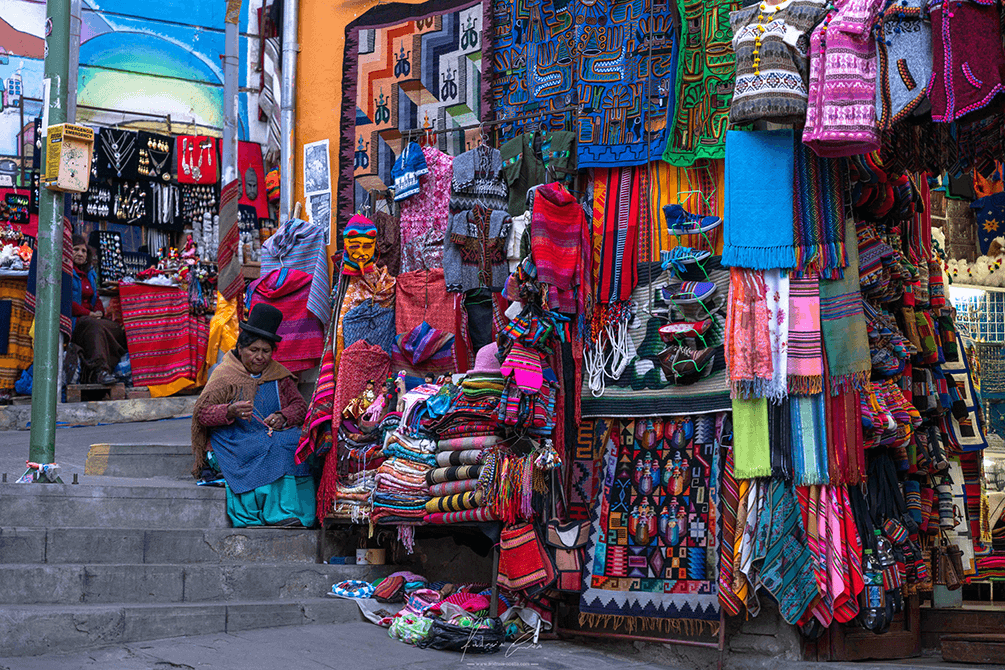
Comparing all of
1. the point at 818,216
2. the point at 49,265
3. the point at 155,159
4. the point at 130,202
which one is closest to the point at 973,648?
the point at 818,216

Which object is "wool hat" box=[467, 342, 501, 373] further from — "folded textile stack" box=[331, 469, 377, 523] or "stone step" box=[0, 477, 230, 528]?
"stone step" box=[0, 477, 230, 528]

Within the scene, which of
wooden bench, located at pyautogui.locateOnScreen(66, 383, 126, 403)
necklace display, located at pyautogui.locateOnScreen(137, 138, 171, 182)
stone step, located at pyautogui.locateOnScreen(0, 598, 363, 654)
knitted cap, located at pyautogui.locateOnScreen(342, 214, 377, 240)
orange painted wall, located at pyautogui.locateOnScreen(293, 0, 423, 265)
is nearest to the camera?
stone step, located at pyautogui.locateOnScreen(0, 598, 363, 654)

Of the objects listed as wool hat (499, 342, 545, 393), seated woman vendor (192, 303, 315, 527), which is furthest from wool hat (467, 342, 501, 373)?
seated woman vendor (192, 303, 315, 527)

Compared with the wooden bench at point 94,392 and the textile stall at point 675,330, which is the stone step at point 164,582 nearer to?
the textile stall at point 675,330

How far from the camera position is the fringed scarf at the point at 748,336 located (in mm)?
6246

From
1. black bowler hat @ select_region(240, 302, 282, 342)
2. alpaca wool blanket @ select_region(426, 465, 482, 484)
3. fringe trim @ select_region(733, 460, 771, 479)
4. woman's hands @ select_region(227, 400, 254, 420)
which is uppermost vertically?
black bowler hat @ select_region(240, 302, 282, 342)

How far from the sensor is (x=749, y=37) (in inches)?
242

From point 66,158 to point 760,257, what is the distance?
4340 mm

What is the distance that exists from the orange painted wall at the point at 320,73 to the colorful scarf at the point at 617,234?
8.67 feet

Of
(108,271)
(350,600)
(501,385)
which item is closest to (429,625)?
(350,600)

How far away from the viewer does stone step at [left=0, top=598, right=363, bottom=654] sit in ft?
17.4

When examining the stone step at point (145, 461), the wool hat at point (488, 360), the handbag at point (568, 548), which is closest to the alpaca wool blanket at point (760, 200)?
the wool hat at point (488, 360)

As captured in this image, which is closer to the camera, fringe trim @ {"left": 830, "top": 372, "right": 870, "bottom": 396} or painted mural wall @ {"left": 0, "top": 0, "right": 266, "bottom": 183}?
fringe trim @ {"left": 830, "top": 372, "right": 870, "bottom": 396}

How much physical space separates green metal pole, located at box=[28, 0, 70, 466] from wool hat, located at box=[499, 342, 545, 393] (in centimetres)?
287
